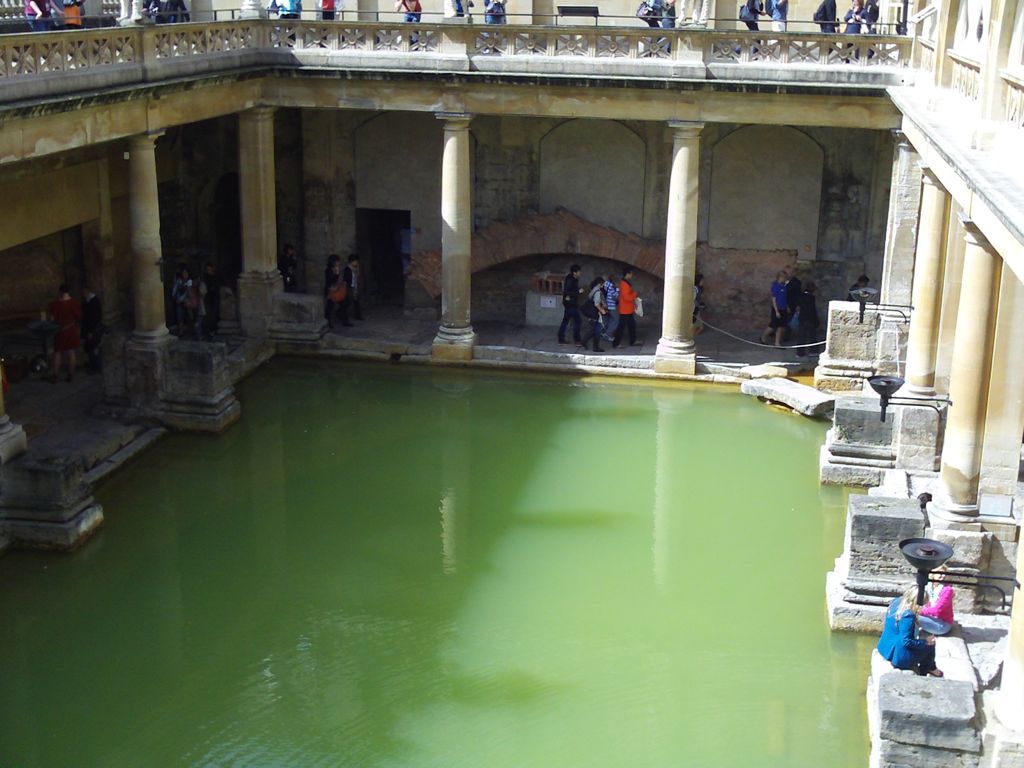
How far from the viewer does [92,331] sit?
799 inches

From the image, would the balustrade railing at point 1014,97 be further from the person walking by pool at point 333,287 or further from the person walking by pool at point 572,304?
the person walking by pool at point 333,287

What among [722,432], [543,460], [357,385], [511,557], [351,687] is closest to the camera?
[351,687]

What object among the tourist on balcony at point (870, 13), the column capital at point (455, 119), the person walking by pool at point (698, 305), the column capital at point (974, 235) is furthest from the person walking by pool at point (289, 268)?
the column capital at point (974, 235)

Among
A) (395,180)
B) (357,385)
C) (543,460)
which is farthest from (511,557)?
(395,180)

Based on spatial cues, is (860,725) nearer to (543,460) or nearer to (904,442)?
(904,442)

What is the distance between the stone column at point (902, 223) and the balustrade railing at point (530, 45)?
4.35 ft

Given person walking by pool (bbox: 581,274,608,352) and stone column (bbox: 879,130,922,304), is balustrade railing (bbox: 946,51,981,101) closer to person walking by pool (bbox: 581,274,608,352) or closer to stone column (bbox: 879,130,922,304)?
stone column (bbox: 879,130,922,304)

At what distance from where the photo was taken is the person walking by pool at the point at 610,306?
2209 cm

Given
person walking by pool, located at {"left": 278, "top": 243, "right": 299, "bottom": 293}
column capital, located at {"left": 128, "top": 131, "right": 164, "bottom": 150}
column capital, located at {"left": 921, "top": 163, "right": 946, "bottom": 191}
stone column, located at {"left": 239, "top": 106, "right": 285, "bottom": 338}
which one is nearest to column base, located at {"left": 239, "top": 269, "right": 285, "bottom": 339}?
stone column, located at {"left": 239, "top": 106, "right": 285, "bottom": 338}

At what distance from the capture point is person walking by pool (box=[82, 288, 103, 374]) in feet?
66.2

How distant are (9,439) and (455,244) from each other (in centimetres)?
825

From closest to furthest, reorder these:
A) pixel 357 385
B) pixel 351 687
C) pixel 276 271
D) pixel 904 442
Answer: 1. pixel 351 687
2. pixel 904 442
3. pixel 357 385
4. pixel 276 271

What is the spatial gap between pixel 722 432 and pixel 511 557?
17.0 feet

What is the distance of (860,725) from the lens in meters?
11.4
